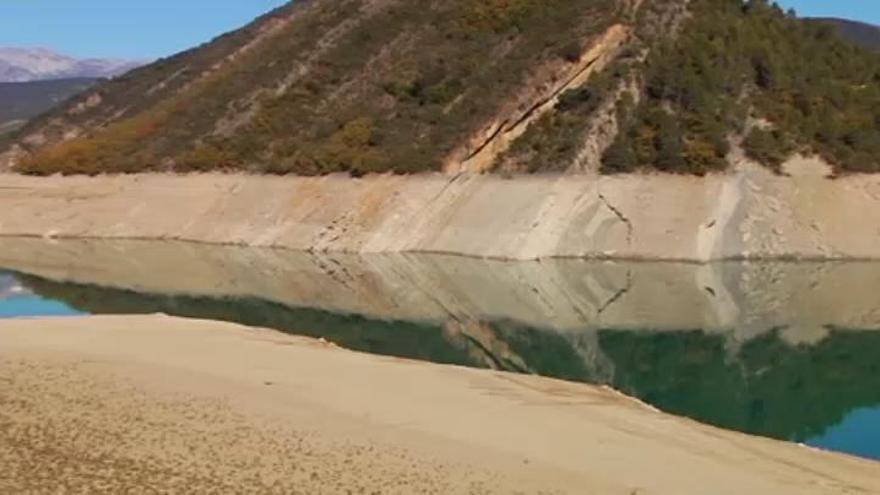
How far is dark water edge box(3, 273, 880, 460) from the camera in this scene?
83.6 feet

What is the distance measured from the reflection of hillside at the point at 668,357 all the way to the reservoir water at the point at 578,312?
7 cm

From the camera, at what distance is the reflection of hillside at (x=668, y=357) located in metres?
26.7

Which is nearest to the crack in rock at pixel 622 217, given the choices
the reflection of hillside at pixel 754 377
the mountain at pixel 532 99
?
the mountain at pixel 532 99

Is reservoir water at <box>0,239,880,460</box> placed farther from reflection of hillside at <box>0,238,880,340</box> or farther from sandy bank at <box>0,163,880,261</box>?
sandy bank at <box>0,163,880,261</box>

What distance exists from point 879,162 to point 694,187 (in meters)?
10.7

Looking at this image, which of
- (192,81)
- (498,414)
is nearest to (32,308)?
(498,414)

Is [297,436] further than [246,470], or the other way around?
[297,436]

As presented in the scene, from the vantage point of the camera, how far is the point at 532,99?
68625 mm

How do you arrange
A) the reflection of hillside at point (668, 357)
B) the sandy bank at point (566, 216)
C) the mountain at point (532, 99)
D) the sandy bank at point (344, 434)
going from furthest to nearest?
1. the mountain at point (532, 99)
2. the sandy bank at point (566, 216)
3. the reflection of hillside at point (668, 357)
4. the sandy bank at point (344, 434)

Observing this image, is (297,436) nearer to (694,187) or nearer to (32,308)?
(32,308)

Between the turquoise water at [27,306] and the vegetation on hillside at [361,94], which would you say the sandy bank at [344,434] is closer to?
the turquoise water at [27,306]

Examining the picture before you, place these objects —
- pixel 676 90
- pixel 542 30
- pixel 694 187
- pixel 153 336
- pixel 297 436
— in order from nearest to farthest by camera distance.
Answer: pixel 297 436
pixel 153 336
pixel 694 187
pixel 676 90
pixel 542 30

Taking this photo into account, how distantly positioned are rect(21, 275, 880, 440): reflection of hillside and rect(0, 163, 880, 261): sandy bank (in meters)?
18.6

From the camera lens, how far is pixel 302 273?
54.9 m
